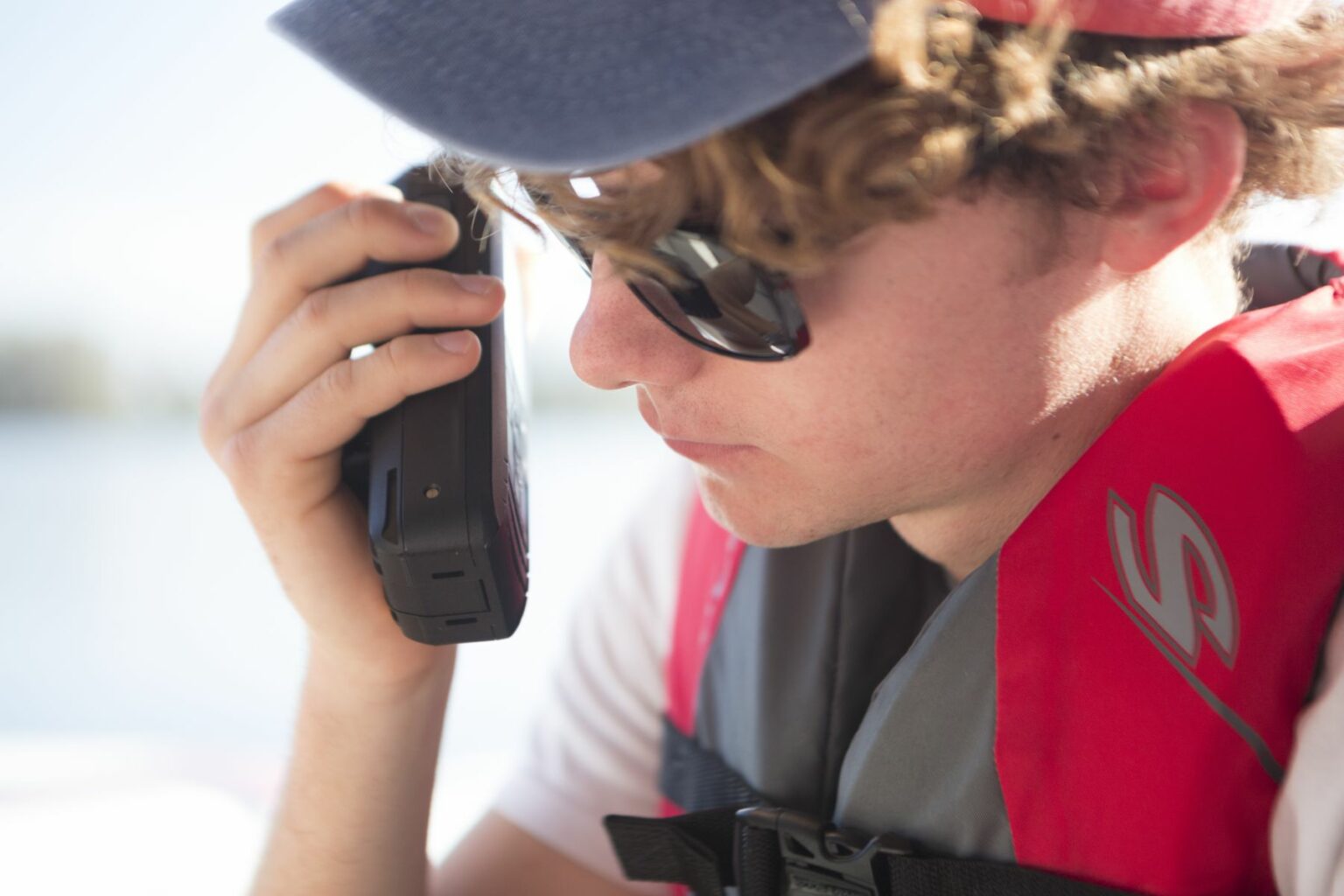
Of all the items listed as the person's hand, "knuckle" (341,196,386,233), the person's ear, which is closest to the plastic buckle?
the person's hand

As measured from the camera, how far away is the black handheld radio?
93cm

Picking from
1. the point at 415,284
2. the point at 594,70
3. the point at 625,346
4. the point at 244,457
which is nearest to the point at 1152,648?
the point at 625,346

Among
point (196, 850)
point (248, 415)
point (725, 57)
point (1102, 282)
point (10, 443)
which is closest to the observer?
point (725, 57)

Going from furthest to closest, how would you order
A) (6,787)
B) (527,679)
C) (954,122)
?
1. (527,679)
2. (6,787)
3. (954,122)

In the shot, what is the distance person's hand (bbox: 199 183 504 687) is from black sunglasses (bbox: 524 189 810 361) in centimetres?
24

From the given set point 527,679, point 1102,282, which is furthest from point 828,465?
point 527,679

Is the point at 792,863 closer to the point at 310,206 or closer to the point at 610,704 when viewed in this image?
the point at 610,704

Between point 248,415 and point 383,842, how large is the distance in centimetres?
43

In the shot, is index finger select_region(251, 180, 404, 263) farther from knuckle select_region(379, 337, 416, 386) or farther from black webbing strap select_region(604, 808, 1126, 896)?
black webbing strap select_region(604, 808, 1126, 896)

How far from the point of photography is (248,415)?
1103 millimetres

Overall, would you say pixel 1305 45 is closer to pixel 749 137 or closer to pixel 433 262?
pixel 749 137

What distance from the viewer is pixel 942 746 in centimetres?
95

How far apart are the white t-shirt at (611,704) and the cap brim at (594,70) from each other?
722mm

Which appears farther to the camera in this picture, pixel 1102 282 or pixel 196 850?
pixel 196 850
